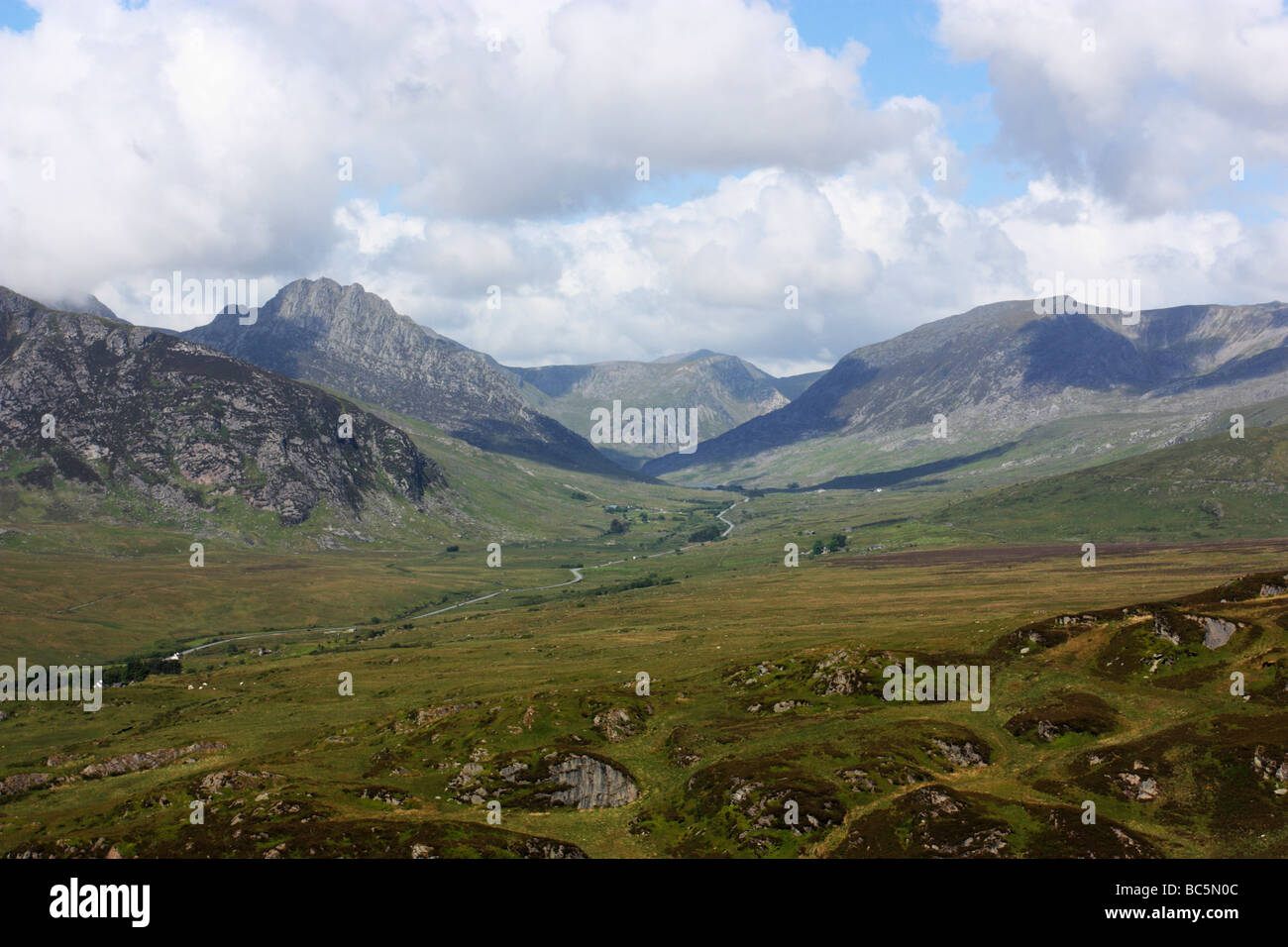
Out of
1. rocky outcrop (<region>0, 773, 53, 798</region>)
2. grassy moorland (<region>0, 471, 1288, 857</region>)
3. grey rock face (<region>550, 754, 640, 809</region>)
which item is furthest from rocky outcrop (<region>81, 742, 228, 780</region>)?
grey rock face (<region>550, 754, 640, 809</region>)

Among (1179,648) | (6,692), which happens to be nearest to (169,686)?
(6,692)

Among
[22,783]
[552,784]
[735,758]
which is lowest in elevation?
[22,783]

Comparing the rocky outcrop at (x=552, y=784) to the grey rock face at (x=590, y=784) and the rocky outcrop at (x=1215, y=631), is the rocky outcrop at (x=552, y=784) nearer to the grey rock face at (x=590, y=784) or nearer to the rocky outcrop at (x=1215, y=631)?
the grey rock face at (x=590, y=784)

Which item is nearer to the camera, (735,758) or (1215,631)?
(735,758)

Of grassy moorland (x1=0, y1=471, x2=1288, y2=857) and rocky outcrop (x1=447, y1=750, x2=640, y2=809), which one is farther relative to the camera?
rocky outcrop (x1=447, y1=750, x2=640, y2=809)

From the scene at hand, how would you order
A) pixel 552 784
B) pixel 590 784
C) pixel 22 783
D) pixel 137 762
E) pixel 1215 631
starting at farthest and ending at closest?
1. pixel 137 762
2. pixel 1215 631
3. pixel 22 783
4. pixel 552 784
5. pixel 590 784

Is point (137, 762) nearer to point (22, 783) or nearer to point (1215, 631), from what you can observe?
point (22, 783)

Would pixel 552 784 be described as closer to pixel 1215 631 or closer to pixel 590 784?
pixel 590 784

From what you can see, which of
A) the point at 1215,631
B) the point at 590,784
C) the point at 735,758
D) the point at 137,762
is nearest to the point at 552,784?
the point at 590,784

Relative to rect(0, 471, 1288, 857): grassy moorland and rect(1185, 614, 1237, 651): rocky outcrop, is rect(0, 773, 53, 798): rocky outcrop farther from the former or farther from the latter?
rect(1185, 614, 1237, 651): rocky outcrop

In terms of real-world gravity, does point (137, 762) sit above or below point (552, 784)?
below

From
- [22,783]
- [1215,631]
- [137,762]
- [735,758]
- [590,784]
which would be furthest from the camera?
[137,762]
